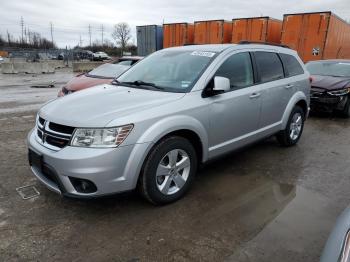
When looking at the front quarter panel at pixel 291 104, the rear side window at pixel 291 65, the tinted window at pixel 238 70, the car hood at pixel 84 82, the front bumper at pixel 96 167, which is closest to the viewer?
the front bumper at pixel 96 167

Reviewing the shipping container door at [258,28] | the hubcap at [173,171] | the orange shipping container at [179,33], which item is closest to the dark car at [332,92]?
the hubcap at [173,171]

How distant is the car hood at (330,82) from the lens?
316 inches

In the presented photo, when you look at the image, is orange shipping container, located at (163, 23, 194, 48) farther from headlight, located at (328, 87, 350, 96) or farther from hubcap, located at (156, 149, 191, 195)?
hubcap, located at (156, 149, 191, 195)

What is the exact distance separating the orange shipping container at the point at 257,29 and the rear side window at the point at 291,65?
1071 centimetres

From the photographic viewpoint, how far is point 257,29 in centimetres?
1579

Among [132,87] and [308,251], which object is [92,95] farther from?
[308,251]

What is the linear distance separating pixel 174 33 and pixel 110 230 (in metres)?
17.4

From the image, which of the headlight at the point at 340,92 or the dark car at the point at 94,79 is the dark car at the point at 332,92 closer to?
the headlight at the point at 340,92

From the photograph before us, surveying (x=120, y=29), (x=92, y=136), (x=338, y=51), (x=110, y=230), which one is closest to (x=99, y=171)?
(x=92, y=136)

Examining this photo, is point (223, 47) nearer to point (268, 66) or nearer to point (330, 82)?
point (268, 66)

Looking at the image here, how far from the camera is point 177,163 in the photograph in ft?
11.5

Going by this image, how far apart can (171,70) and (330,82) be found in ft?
19.1

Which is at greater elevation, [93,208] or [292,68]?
[292,68]

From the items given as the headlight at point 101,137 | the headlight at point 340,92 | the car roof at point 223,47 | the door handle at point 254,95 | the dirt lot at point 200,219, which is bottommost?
the dirt lot at point 200,219
